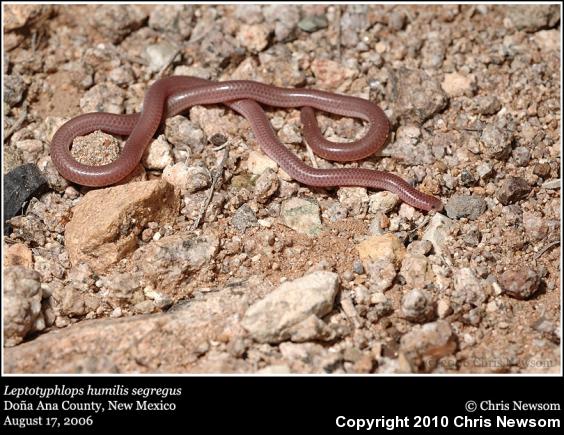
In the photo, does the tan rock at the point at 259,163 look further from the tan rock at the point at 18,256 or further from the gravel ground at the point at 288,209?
the tan rock at the point at 18,256

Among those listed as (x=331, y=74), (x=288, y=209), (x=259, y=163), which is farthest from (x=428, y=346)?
(x=331, y=74)

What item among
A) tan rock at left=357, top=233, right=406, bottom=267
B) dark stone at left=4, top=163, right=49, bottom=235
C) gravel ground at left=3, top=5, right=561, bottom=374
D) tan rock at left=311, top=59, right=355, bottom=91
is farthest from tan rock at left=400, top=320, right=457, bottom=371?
dark stone at left=4, top=163, right=49, bottom=235

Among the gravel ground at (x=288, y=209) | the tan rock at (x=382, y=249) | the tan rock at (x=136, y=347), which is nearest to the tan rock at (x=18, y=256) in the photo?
the gravel ground at (x=288, y=209)

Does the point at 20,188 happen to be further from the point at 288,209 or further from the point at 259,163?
the point at 288,209

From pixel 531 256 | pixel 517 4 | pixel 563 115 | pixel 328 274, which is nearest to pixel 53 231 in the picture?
pixel 328 274

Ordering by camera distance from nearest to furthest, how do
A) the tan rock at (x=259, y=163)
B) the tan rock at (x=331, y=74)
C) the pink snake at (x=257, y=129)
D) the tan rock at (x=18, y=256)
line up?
1. the tan rock at (x=18, y=256)
2. the pink snake at (x=257, y=129)
3. the tan rock at (x=259, y=163)
4. the tan rock at (x=331, y=74)

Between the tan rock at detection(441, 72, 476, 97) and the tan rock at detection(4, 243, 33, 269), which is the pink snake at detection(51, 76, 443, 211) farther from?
the tan rock at detection(441, 72, 476, 97)

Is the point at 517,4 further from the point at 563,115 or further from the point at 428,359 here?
the point at 428,359
